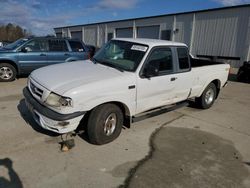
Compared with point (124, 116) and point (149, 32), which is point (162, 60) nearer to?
point (124, 116)

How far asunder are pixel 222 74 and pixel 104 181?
514 centimetres

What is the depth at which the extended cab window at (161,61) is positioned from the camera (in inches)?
183

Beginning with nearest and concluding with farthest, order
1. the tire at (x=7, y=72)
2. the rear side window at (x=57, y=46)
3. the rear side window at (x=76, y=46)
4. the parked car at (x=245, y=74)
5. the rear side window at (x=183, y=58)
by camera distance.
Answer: the rear side window at (x=183, y=58), the tire at (x=7, y=72), the rear side window at (x=57, y=46), the rear side window at (x=76, y=46), the parked car at (x=245, y=74)

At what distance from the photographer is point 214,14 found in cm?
1817

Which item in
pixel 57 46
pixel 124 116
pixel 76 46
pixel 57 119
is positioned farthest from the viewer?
pixel 76 46

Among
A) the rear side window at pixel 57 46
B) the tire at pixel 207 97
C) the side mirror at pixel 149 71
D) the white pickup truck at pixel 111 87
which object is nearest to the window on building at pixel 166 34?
the rear side window at pixel 57 46

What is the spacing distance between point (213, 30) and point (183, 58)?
14.6m

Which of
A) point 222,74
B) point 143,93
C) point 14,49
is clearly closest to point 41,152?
point 143,93

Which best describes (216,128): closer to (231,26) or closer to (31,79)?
(31,79)

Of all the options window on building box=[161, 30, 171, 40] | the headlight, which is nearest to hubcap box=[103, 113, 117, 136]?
the headlight

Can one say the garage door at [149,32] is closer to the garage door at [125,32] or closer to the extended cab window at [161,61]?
the garage door at [125,32]

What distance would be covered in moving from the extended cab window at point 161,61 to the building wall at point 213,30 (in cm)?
982

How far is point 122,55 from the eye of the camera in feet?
16.0

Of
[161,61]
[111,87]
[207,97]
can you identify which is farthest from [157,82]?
[207,97]
